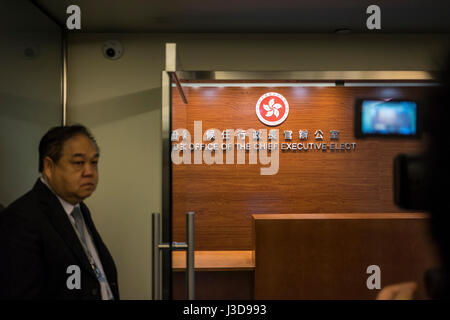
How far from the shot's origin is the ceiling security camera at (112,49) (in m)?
2.57

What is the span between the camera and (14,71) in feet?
6.51

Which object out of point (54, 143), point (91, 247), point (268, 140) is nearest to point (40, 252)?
point (91, 247)

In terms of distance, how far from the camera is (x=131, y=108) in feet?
8.53

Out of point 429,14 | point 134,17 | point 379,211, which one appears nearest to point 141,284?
point 134,17

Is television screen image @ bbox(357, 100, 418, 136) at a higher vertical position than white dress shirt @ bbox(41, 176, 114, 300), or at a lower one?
higher

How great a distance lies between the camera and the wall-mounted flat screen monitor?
2.99 meters

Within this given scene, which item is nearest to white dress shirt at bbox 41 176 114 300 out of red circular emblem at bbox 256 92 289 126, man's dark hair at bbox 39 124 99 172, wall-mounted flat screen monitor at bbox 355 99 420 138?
man's dark hair at bbox 39 124 99 172

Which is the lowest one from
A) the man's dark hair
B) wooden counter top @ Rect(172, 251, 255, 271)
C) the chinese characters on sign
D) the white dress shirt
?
wooden counter top @ Rect(172, 251, 255, 271)

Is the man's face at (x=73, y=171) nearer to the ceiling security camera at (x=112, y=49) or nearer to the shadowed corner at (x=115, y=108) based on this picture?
the shadowed corner at (x=115, y=108)

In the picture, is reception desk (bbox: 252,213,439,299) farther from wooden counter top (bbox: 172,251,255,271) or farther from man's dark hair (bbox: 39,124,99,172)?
man's dark hair (bbox: 39,124,99,172)

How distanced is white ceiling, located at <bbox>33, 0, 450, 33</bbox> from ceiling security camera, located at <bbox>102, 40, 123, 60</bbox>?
0.31ft

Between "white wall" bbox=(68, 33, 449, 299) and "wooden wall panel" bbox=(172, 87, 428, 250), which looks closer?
"white wall" bbox=(68, 33, 449, 299)

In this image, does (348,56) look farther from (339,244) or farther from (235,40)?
(339,244)

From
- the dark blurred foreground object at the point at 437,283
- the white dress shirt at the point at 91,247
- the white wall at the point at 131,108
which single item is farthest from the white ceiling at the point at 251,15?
the dark blurred foreground object at the point at 437,283
